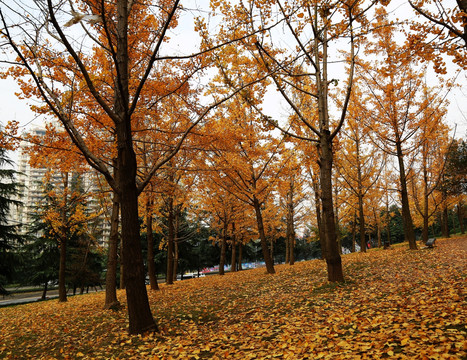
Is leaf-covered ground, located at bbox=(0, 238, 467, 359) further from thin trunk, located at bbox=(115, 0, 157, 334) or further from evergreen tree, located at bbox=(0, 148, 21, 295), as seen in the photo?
evergreen tree, located at bbox=(0, 148, 21, 295)

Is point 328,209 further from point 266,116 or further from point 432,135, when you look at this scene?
point 432,135

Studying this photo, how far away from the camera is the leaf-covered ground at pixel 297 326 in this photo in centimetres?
341

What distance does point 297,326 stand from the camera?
4.59 meters

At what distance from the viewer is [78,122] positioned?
8.15 metres

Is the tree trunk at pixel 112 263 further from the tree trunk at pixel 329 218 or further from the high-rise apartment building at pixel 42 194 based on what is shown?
the tree trunk at pixel 329 218

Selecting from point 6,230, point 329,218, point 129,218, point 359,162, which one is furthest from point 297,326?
point 6,230

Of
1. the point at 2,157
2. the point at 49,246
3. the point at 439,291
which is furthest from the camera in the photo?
the point at 49,246

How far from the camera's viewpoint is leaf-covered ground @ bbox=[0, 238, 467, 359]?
11.2 ft

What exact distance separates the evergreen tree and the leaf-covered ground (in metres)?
12.9

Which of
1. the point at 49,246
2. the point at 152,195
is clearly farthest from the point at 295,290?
the point at 49,246

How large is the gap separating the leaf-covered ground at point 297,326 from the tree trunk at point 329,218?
41cm

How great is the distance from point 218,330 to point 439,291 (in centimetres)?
405

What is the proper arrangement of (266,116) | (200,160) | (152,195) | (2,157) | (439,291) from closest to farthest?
(439,291) < (266,116) < (200,160) < (152,195) < (2,157)

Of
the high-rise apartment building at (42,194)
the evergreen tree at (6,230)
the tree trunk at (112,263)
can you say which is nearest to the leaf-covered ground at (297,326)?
the tree trunk at (112,263)
